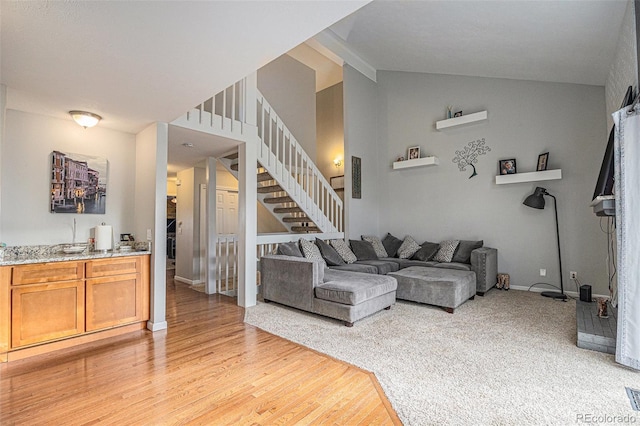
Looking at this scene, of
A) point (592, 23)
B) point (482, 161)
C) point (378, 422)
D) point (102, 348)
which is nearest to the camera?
point (378, 422)

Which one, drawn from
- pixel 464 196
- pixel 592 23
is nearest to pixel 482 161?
pixel 464 196

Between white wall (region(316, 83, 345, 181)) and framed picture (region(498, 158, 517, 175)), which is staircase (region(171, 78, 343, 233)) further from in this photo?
framed picture (region(498, 158, 517, 175))

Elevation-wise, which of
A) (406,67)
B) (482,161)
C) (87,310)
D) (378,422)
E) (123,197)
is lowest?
(378,422)

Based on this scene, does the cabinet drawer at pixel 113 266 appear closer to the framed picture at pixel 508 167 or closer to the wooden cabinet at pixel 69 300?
the wooden cabinet at pixel 69 300

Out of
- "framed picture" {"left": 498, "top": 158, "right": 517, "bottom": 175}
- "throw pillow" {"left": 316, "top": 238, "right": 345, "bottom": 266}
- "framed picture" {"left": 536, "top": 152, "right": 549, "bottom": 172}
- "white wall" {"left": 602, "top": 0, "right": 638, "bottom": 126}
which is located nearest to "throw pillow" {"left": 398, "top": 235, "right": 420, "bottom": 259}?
"throw pillow" {"left": 316, "top": 238, "right": 345, "bottom": 266}

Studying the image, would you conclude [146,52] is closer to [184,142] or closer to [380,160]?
[184,142]

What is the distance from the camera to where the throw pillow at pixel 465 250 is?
5.17 metres

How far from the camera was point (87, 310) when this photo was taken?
3.05 meters

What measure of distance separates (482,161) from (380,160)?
204 cm

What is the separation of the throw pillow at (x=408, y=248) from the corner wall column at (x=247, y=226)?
2.89 meters

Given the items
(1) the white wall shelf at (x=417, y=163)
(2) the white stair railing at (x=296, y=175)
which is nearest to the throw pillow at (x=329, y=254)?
(2) the white stair railing at (x=296, y=175)

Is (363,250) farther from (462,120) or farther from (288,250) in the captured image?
(462,120)

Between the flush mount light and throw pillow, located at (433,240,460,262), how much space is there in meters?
5.15

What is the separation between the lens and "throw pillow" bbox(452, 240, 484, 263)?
5.17m
